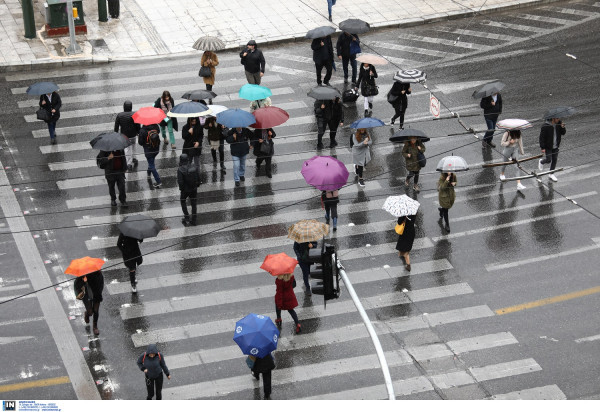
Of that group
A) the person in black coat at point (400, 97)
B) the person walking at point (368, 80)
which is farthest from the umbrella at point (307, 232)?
the person walking at point (368, 80)

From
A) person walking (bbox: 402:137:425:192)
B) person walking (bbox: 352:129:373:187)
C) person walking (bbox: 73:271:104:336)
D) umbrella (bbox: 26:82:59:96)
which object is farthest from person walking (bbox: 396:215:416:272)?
umbrella (bbox: 26:82:59:96)

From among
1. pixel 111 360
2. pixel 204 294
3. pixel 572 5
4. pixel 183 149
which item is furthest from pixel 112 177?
pixel 572 5

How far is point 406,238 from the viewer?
18656 millimetres

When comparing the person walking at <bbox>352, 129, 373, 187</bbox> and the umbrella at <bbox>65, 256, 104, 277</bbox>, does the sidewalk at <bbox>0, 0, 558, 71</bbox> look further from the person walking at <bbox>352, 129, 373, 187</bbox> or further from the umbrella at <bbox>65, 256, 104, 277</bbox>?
the umbrella at <bbox>65, 256, 104, 277</bbox>

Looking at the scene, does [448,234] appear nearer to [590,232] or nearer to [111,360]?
[590,232]

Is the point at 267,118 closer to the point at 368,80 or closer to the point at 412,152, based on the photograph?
the point at 412,152

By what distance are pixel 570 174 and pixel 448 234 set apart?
Result: 3.79 metres

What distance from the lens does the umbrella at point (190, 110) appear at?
21.3 metres

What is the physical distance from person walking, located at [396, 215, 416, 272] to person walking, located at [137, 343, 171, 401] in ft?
17.9

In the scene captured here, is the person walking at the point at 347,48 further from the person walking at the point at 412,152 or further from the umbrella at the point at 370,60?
the person walking at the point at 412,152

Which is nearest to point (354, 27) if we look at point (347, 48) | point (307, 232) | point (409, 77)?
point (347, 48)

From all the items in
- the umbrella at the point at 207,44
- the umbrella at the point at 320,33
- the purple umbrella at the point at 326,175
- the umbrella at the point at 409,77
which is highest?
the umbrella at the point at 320,33

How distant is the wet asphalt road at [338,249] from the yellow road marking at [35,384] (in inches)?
2.4

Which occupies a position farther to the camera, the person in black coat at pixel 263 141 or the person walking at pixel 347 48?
the person walking at pixel 347 48
